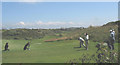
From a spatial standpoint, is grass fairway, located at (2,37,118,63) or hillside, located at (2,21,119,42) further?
hillside, located at (2,21,119,42)

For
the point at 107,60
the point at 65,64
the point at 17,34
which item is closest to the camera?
the point at 107,60

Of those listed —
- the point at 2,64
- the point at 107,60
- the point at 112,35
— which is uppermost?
the point at 112,35

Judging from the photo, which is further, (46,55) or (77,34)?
(77,34)

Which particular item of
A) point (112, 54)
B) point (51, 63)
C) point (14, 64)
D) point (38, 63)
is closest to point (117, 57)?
point (112, 54)

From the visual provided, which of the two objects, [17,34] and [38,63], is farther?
[17,34]

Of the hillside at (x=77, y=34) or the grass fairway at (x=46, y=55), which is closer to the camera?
the grass fairway at (x=46, y=55)

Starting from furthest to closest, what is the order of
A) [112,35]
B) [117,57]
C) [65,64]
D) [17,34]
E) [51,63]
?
1. [17,34]
2. [112,35]
3. [51,63]
4. [65,64]
5. [117,57]

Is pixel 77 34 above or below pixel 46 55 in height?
above

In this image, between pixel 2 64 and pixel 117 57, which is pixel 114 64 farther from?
pixel 2 64

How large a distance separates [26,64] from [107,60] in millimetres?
5939

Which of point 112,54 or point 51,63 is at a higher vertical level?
point 112,54

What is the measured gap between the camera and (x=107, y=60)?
27.2ft

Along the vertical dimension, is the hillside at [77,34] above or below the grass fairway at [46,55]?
above

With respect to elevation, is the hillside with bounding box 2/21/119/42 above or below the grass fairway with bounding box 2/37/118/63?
above
